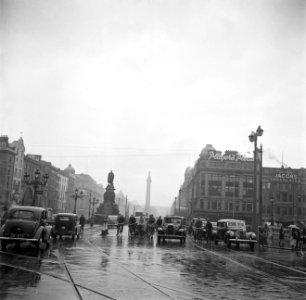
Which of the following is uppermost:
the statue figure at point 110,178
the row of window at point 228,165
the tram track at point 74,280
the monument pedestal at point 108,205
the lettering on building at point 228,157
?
the lettering on building at point 228,157

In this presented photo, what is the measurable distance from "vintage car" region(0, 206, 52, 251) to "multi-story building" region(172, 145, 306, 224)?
8426 cm

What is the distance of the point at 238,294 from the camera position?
941 centimetres

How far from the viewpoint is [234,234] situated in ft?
88.7

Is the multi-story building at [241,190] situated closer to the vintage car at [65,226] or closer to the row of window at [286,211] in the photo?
the row of window at [286,211]

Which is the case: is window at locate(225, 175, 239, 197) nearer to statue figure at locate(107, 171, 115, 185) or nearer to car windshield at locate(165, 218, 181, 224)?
statue figure at locate(107, 171, 115, 185)

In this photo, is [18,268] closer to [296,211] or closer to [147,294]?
[147,294]

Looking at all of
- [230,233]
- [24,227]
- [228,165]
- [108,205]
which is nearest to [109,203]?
[108,205]

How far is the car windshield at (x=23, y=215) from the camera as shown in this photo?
19.0 m

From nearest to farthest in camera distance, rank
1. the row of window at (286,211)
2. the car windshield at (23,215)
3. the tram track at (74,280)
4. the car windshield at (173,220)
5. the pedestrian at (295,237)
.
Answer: the tram track at (74,280) → the car windshield at (23,215) → the pedestrian at (295,237) → the car windshield at (173,220) → the row of window at (286,211)

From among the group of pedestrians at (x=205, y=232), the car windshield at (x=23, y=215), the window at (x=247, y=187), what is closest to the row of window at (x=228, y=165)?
the window at (x=247, y=187)

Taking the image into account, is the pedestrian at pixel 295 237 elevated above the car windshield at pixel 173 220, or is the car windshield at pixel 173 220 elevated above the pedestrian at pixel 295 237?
the car windshield at pixel 173 220

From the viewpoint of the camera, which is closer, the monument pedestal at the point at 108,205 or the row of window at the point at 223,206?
the monument pedestal at the point at 108,205

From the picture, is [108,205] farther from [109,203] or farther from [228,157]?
[228,157]

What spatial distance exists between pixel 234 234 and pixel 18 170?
74.9 meters
